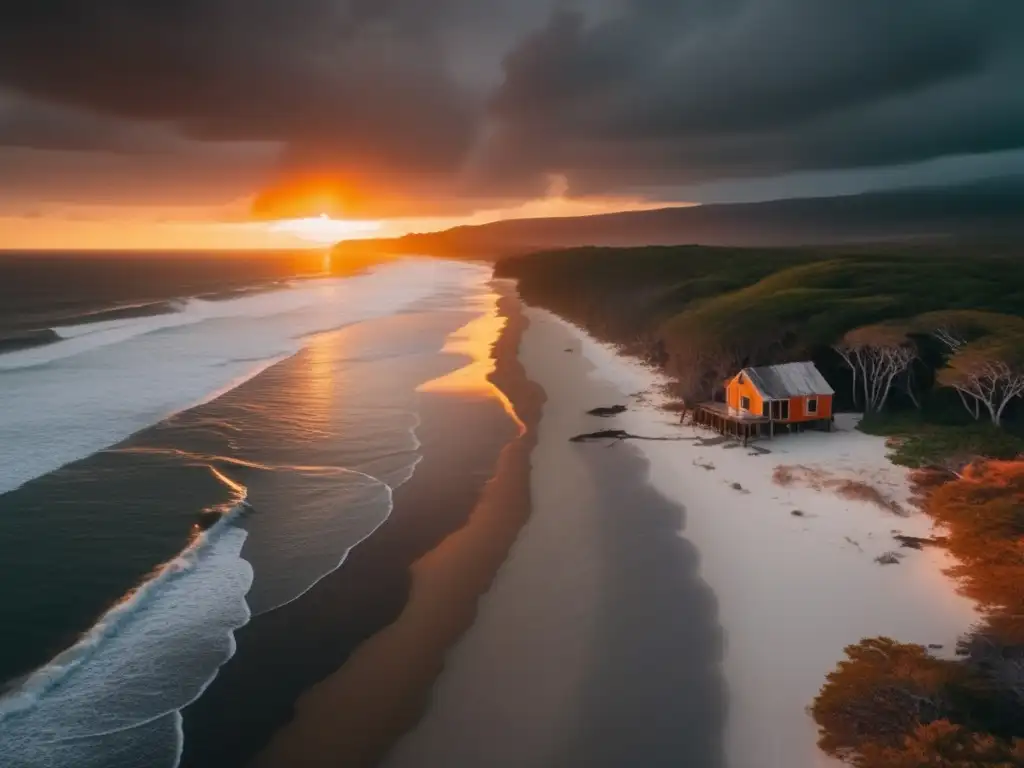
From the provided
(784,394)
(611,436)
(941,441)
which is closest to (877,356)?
(784,394)

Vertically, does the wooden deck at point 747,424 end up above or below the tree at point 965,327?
below

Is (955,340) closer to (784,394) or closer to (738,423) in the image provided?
(784,394)

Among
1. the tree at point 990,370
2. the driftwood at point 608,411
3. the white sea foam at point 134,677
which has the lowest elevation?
the white sea foam at point 134,677

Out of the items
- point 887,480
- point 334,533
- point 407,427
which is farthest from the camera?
point 407,427

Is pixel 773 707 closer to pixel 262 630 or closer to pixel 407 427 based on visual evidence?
pixel 262 630

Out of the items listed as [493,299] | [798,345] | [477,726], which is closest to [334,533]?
[477,726]

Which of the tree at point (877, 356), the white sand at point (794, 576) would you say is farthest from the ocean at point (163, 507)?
the tree at point (877, 356)

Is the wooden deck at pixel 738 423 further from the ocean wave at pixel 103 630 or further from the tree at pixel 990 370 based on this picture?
the ocean wave at pixel 103 630
